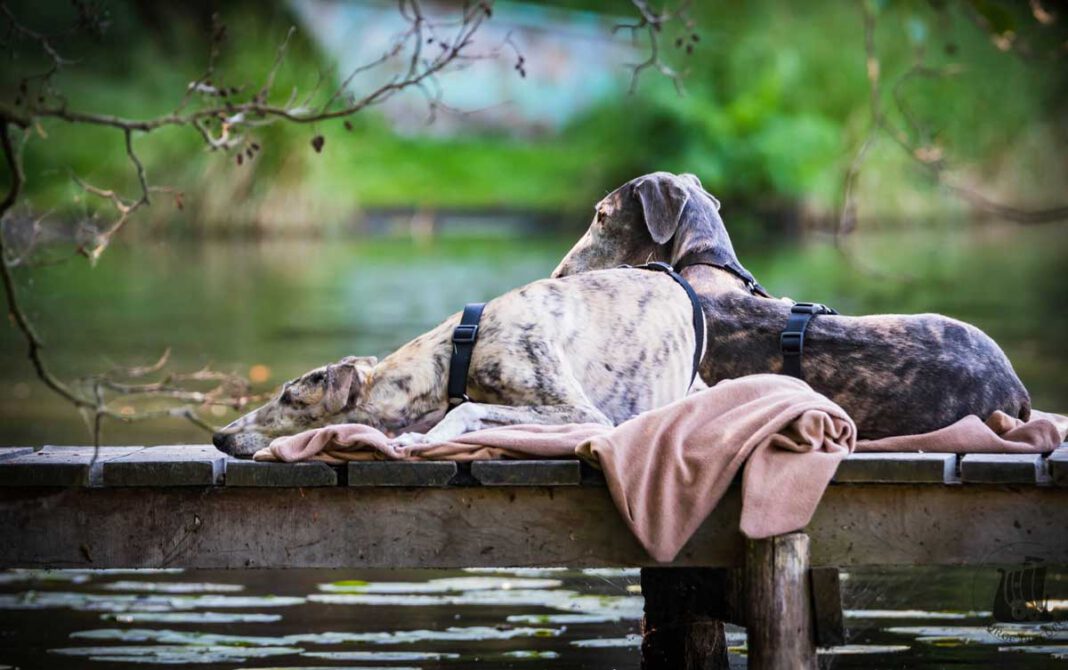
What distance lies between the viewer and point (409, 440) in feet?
14.8

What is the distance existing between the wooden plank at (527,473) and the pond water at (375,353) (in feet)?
3.57

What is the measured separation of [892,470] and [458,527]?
1133 millimetres

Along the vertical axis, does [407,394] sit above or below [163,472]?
above

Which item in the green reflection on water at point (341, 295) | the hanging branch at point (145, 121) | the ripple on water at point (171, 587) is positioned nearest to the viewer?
the hanging branch at point (145, 121)

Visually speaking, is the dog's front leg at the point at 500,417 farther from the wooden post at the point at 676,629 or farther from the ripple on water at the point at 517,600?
the ripple on water at the point at 517,600

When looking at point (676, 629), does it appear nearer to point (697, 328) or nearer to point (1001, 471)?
point (697, 328)

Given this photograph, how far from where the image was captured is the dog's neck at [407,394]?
4.90 m

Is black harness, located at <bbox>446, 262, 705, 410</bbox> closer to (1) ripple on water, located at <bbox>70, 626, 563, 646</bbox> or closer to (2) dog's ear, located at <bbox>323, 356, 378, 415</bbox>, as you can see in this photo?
(2) dog's ear, located at <bbox>323, 356, 378, 415</bbox>

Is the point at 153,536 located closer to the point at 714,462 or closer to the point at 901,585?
the point at 714,462

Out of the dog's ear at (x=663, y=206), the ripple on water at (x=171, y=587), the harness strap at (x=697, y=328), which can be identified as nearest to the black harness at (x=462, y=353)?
the harness strap at (x=697, y=328)

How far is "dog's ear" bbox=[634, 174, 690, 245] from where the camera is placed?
20.5 feet

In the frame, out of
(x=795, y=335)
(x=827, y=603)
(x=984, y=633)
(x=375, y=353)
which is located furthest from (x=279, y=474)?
(x=375, y=353)

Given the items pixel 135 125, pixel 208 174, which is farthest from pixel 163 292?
pixel 135 125

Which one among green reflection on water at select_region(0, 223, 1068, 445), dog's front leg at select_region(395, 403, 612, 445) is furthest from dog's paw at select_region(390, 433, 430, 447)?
green reflection on water at select_region(0, 223, 1068, 445)
